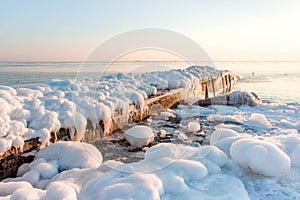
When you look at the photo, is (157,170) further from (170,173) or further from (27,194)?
(27,194)

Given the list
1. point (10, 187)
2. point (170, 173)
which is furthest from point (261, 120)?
point (10, 187)

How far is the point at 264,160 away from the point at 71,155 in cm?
239

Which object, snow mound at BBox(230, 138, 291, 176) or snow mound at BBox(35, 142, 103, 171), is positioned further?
snow mound at BBox(35, 142, 103, 171)

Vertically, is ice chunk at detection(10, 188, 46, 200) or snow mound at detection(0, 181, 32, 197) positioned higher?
ice chunk at detection(10, 188, 46, 200)

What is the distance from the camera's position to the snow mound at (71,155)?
134 inches

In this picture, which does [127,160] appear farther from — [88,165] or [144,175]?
[144,175]

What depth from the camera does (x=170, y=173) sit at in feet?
9.29

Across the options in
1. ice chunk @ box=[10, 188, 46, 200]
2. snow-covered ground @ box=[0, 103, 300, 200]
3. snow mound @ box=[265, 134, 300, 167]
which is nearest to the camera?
ice chunk @ box=[10, 188, 46, 200]

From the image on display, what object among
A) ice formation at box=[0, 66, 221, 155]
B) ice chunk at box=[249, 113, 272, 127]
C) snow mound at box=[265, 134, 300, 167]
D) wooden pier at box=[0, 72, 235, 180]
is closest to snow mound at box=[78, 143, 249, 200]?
snow mound at box=[265, 134, 300, 167]

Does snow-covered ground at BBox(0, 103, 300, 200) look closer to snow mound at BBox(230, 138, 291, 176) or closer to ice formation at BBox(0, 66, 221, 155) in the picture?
snow mound at BBox(230, 138, 291, 176)

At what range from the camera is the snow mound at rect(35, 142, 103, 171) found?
339 cm

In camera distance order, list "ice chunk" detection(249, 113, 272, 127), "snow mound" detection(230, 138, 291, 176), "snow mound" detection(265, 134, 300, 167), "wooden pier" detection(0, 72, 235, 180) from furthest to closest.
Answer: "ice chunk" detection(249, 113, 272, 127), "snow mound" detection(265, 134, 300, 167), "wooden pier" detection(0, 72, 235, 180), "snow mound" detection(230, 138, 291, 176)

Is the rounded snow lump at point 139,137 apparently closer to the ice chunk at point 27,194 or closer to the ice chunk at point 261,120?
the ice chunk at point 27,194

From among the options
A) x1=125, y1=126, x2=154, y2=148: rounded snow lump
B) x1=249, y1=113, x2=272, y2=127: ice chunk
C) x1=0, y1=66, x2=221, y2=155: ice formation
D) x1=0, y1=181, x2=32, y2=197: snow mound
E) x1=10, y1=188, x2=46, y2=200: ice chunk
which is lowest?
x1=249, y1=113, x2=272, y2=127: ice chunk
